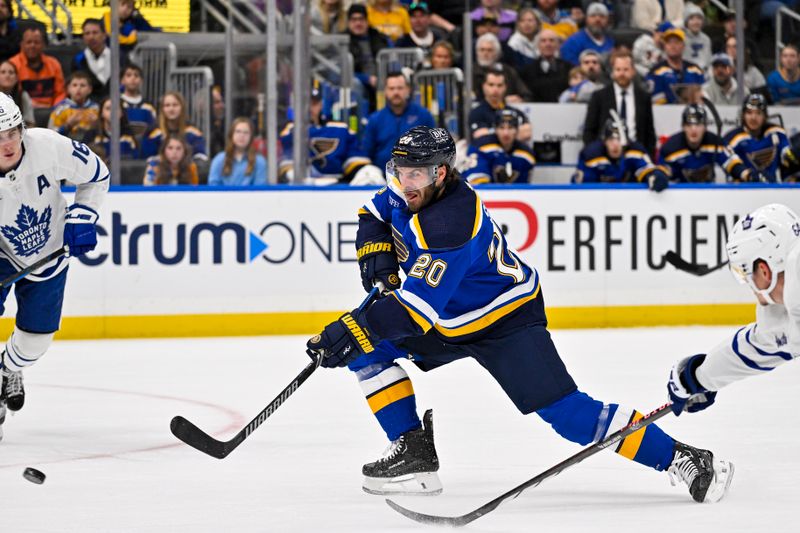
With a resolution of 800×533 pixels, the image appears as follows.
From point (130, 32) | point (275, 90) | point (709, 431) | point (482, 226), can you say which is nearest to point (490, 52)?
point (275, 90)

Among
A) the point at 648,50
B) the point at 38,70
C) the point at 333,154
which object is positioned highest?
the point at 648,50

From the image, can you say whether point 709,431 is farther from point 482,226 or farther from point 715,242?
point 715,242

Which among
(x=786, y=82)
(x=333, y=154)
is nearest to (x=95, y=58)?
(x=333, y=154)

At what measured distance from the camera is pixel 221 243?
734 centimetres

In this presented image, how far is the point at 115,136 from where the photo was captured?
23.9 ft

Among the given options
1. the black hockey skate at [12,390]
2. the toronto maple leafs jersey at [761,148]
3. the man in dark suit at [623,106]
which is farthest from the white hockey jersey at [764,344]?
the toronto maple leafs jersey at [761,148]

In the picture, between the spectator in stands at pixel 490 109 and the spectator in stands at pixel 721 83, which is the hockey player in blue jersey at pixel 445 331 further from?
the spectator in stands at pixel 721 83

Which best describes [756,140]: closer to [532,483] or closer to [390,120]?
[390,120]

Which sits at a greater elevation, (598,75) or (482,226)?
(598,75)

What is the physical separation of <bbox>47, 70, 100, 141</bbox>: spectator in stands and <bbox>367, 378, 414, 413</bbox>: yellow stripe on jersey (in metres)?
4.35

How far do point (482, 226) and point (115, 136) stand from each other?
4.34m

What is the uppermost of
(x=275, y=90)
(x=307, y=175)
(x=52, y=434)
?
(x=275, y=90)

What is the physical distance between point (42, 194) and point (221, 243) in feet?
A: 9.83

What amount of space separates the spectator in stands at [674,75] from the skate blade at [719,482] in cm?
584
